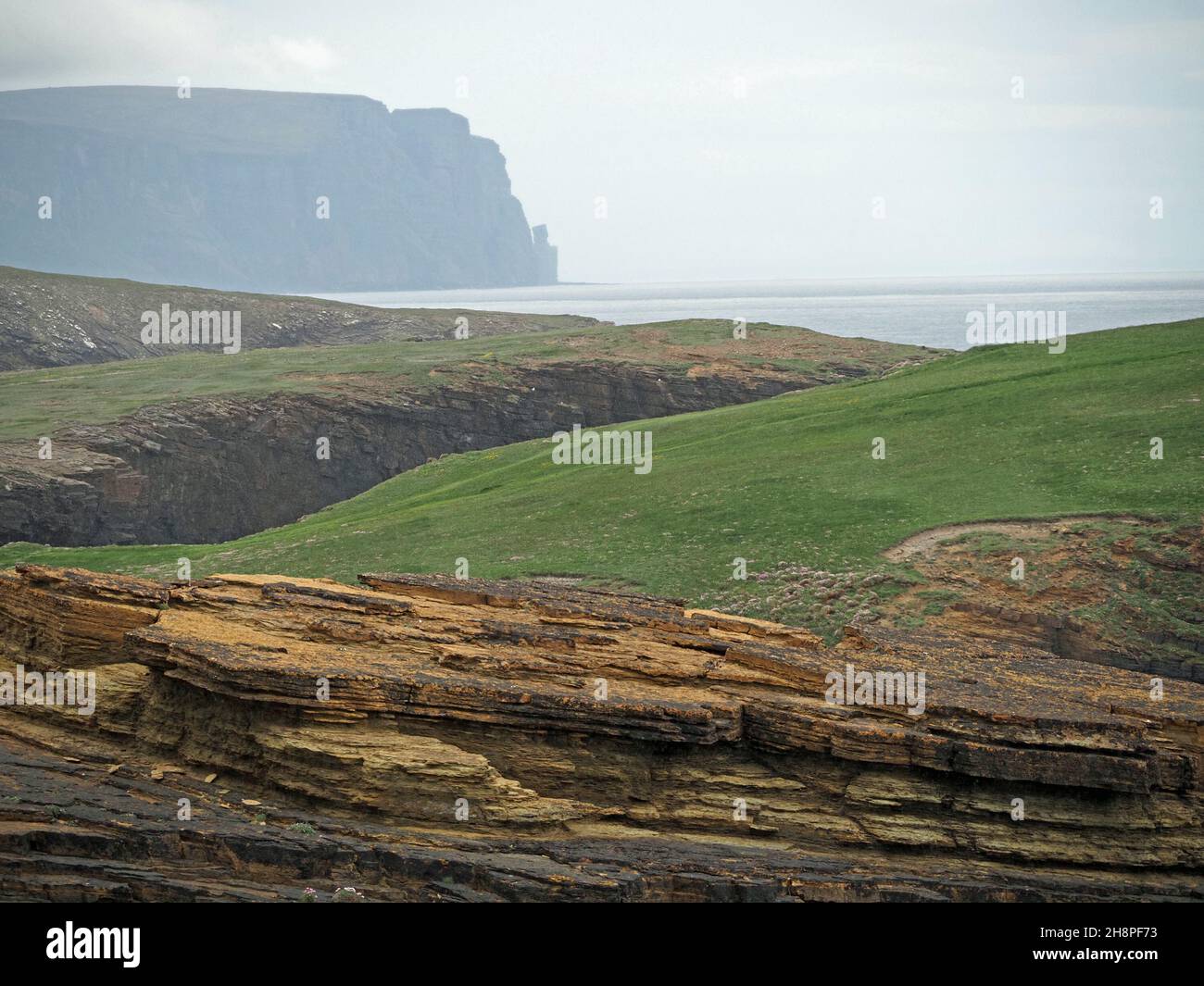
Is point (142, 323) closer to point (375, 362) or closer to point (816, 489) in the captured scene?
point (375, 362)

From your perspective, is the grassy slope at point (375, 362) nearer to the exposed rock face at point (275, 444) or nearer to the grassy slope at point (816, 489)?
the exposed rock face at point (275, 444)

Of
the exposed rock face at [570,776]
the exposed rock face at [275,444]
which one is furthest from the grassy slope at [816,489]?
the exposed rock face at [570,776]

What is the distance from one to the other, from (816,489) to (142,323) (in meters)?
84.5

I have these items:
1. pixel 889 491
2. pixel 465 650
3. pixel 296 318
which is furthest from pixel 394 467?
pixel 296 318

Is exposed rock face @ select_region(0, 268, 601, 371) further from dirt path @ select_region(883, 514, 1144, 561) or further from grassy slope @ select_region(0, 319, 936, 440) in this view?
dirt path @ select_region(883, 514, 1144, 561)

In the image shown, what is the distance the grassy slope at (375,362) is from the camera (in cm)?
6106

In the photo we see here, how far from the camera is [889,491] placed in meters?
33.5

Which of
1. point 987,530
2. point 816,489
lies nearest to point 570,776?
point 987,530

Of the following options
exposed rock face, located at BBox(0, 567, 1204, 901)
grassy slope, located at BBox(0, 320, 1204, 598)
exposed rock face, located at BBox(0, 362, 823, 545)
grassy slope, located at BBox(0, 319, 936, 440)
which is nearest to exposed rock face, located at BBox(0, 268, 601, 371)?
grassy slope, located at BBox(0, 319, 936, 440)

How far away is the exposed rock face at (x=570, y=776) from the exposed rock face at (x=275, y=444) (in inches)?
1330

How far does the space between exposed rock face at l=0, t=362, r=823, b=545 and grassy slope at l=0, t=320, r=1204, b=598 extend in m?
8.43

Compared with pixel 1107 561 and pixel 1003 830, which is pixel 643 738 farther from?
pixel 1107 561

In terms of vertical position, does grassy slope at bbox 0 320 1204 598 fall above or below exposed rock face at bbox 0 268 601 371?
below

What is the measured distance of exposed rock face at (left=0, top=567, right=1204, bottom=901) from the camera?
43.5 feet
